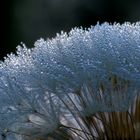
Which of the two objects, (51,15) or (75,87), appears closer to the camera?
(75,87)

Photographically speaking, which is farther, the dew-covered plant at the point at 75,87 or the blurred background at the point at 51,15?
the blurred background at the point at 51,15

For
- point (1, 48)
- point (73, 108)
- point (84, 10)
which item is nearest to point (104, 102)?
point (73, 108)

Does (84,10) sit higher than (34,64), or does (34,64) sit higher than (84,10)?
(84,10)

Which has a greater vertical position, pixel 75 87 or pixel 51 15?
pixel 51 15

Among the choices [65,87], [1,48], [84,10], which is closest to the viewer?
[65,87]

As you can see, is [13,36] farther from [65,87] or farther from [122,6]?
[65,87]
